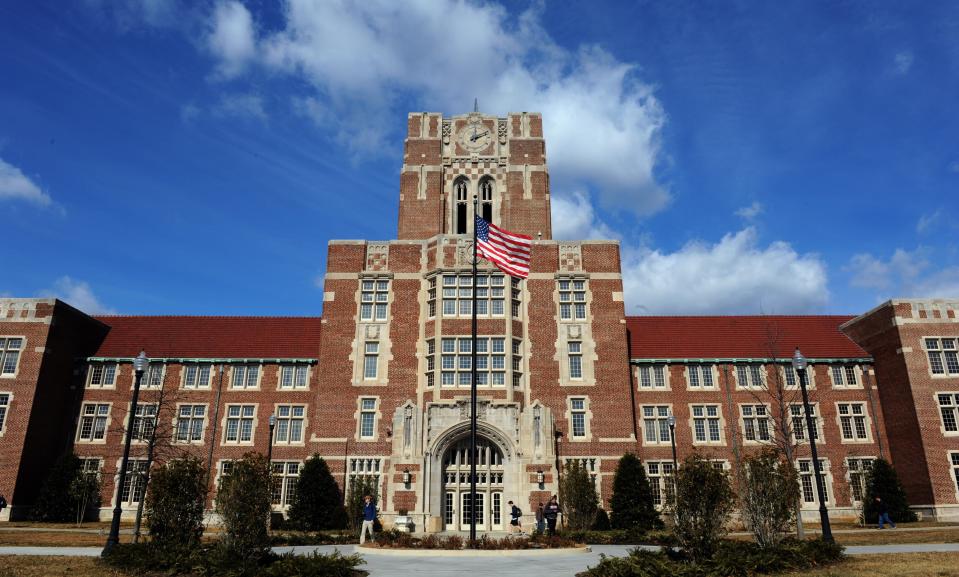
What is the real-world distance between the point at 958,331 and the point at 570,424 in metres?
24.8

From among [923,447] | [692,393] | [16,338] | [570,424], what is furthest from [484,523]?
[16,338]

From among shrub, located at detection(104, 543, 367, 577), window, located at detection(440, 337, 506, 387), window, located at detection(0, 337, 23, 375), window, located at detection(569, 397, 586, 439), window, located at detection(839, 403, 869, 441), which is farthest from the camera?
window, located at detection(839, 403, 869, 441)

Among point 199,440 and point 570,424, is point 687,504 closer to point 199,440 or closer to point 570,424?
point 570,424

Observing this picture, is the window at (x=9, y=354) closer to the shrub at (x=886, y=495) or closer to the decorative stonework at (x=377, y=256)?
the decorative stonework at (x=377, y=256)

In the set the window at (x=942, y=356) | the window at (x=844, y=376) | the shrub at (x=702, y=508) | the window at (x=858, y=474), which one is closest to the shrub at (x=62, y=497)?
the shrub at (x=702, y=508)

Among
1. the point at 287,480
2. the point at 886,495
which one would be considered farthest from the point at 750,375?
the point at 287,480

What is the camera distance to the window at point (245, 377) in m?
41.3

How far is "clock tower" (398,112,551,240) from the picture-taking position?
44.0 m

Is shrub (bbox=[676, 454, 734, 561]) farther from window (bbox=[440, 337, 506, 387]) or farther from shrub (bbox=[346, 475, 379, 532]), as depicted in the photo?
window (bbox=[440, 337, 506, 387])

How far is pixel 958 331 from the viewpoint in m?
39.7

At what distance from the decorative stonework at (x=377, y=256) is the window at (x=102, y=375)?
58.8 feet

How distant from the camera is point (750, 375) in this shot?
41.1m

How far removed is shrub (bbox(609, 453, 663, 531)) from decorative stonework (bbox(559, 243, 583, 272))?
38.6 feet

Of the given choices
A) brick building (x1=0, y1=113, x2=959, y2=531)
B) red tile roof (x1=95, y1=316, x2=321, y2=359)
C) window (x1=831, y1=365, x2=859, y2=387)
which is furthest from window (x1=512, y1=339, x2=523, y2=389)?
window (x1=831, y1=365, x2=859, y2=387)
